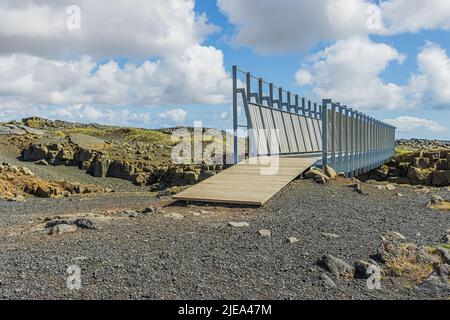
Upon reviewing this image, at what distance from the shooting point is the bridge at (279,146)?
12.7 m

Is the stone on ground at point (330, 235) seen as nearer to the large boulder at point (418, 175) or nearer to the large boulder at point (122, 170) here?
the large boulder at point (418, 175)

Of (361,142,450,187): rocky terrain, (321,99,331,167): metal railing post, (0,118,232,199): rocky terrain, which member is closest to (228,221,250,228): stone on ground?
(321,99,331,167): metal railing post

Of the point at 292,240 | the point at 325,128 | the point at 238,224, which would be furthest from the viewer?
the point at 325,128

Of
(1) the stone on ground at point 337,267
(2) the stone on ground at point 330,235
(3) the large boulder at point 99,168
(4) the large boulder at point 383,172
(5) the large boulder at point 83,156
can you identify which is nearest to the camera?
(1) the stone on ground at point 337,267

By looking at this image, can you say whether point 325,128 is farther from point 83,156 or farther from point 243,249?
point 83,156

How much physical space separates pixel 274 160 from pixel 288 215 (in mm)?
5997

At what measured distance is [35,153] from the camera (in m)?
42.6

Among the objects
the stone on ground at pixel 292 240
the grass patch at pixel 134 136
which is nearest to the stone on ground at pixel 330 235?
the stone on ground at pixel 292 240

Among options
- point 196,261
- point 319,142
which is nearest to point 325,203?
point 196,261

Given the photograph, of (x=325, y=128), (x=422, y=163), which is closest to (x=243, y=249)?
(x=325, y=128)

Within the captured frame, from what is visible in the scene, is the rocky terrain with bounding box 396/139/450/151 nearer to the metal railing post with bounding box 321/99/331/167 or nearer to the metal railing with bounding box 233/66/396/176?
the metal railing with bounding box 233/66/396/176

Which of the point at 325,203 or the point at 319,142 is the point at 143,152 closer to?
the point at 319,142

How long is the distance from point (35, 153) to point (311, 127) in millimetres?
28178

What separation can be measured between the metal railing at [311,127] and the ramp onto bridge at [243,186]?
1622 mm
